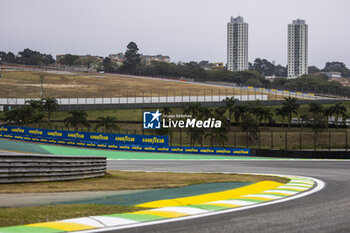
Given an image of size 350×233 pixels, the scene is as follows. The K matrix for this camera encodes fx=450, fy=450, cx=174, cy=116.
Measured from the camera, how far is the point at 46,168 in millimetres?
16391

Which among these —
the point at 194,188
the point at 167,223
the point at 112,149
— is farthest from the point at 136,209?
the point at 112,149

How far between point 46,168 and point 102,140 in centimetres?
3651

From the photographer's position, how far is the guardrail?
1453 cm

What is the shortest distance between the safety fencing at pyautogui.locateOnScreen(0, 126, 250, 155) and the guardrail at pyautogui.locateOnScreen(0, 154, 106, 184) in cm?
3137

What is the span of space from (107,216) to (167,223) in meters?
1.41

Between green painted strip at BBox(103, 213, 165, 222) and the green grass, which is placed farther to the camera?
green painted strip at BBox(103, 213, 165, 222)

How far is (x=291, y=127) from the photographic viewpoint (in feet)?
259

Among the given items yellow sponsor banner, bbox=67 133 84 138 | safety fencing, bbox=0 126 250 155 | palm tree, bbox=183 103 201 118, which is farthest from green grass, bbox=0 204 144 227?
palm tree, bbox=183 103 201 118

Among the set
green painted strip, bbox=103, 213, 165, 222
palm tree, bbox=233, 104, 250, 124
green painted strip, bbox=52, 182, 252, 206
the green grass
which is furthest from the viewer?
palm tree, bbox=233, 104, 250, 124

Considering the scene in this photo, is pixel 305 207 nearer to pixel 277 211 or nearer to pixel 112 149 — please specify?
pixel 277 211

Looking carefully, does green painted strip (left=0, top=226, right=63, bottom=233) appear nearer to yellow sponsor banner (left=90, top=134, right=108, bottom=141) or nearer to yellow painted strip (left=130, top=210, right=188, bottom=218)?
yellow painted strip (left=130, top=210, right=188, bottom=218)

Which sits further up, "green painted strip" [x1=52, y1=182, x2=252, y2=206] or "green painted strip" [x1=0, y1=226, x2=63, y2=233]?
"green painted strip" [x1=0, y1=226, x2=63, y2=233]

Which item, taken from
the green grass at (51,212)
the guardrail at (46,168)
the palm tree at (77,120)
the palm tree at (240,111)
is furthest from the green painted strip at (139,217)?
the palm tree at (240,111)

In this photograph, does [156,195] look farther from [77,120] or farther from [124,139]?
[77,120]
